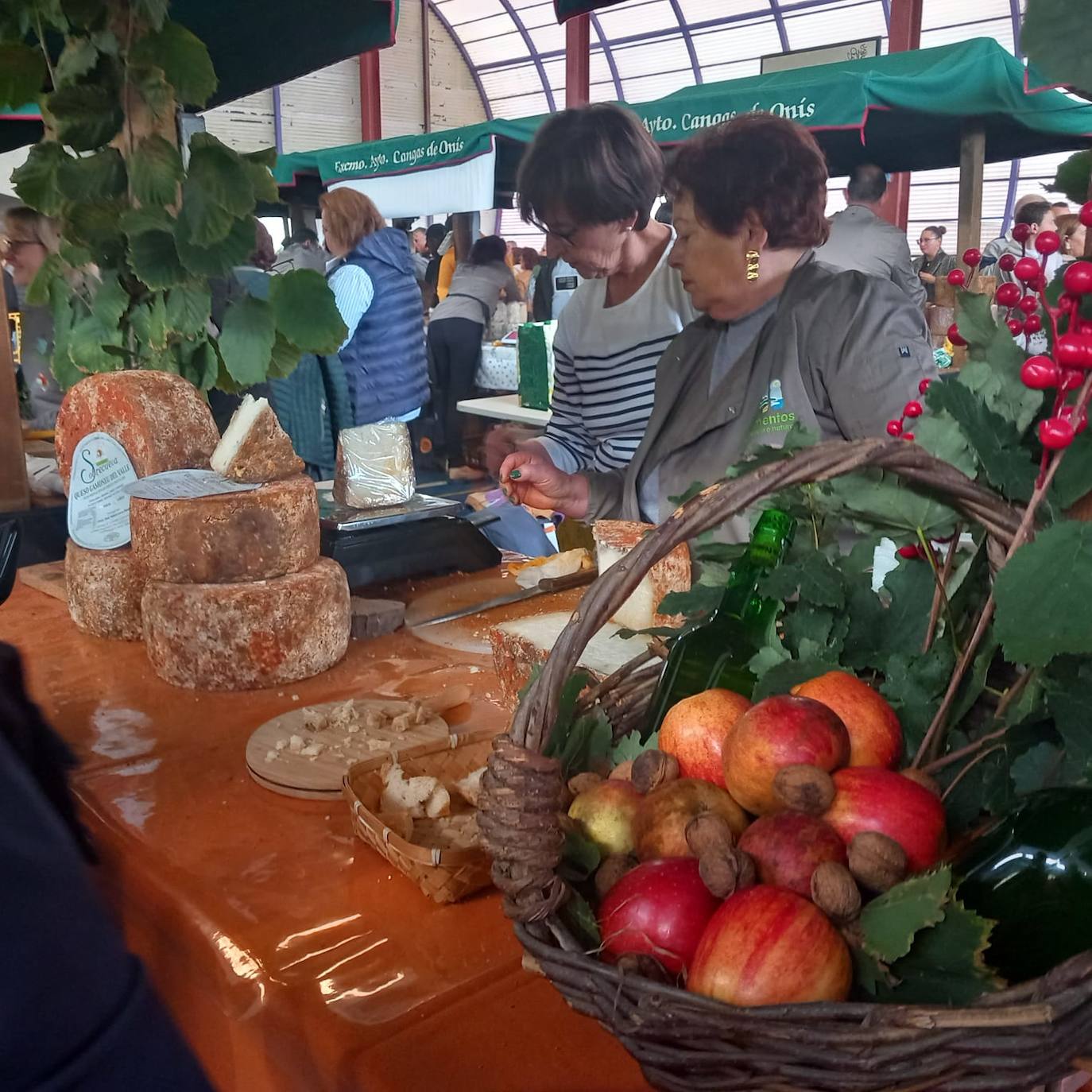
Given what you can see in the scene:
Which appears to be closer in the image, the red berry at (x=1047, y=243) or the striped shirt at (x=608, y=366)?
the red berry at (x=1047, y=243)

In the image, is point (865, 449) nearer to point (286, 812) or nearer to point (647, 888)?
point (647, 888)

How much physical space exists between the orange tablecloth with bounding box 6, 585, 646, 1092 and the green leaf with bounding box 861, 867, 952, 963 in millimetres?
219

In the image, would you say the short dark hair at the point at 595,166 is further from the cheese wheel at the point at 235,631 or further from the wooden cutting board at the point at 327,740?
the wooden cutting board at the point at 327,740

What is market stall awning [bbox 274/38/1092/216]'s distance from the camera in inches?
138

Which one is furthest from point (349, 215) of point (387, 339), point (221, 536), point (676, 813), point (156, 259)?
point (676, 813)

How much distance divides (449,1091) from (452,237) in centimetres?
630

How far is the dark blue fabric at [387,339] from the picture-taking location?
383cm

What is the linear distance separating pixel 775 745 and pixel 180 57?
157 centimetres

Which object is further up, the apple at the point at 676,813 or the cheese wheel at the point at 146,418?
the cheese wheel at the point at 146,418

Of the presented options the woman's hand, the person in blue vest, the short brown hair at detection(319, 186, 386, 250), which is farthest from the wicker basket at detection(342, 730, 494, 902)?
the short brown hair at detection(319, 186, 386, 250)

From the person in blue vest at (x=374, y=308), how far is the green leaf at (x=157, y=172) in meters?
1.92

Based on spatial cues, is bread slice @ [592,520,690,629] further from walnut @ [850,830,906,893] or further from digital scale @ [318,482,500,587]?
walnut @ [850,830,906,893]

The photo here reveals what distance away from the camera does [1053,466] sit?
60 cm

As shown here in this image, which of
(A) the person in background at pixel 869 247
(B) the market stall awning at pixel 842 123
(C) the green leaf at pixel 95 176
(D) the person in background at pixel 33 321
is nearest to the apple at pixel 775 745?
(C) the green leaf at pixel 95 176
